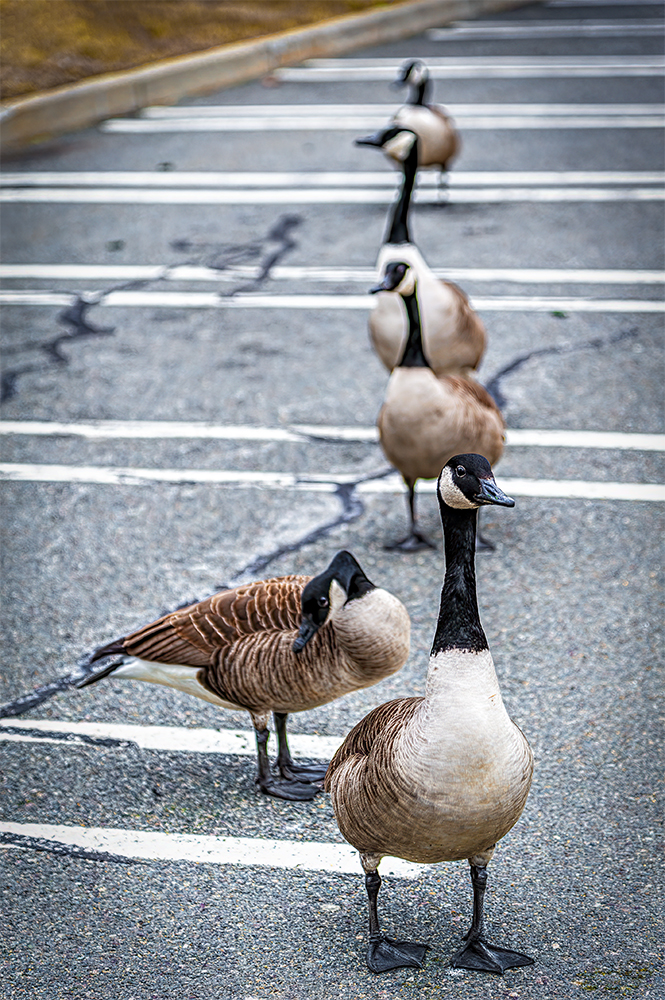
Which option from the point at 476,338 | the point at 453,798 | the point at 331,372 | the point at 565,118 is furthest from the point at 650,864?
the point at 565,118

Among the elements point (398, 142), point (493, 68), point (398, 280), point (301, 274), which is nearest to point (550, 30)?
point (493, 68)

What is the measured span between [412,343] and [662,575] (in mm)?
1611

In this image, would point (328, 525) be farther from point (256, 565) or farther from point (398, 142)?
point (398, 142)

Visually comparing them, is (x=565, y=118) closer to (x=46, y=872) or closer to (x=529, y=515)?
(x=529, y=515)

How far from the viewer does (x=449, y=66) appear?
14.7 metres

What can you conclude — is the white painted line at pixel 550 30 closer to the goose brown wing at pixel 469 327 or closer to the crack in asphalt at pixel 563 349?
the crack in asphalt at pixel 563 349

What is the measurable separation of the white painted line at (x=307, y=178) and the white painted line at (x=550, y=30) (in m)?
6.35

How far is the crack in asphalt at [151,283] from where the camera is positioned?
25.1 feet

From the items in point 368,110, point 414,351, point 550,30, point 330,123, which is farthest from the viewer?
point 550,30

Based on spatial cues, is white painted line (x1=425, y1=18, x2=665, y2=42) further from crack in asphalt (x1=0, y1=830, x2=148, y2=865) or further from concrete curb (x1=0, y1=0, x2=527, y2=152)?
crack in asphalt (x1=0, y1=830, x2=148, y2=865)

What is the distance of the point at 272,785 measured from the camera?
408cm

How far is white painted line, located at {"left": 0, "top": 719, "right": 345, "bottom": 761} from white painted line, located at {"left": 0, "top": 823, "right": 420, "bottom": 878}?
46 centimetres

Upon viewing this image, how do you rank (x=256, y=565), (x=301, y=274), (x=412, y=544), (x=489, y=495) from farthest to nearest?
(x=301, y=274)
(x=412, y=544)
(x=256, y=565)
(x=489, y=495)

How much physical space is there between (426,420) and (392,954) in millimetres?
2561
